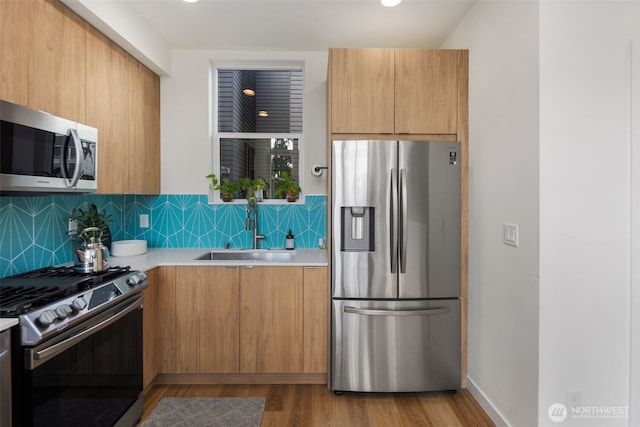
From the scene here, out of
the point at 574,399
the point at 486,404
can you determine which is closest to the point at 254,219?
the point at 486,404

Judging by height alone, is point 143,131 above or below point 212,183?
above

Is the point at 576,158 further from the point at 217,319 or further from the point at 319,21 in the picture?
the point at 217,319

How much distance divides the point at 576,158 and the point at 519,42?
0.69 metres

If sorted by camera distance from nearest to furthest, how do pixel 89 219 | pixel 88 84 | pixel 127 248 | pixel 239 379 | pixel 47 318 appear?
1. pixel 47 318
2. pixel 88 84
3. pixel 89 219
4. pixel 239 379
5. pixel 127 248

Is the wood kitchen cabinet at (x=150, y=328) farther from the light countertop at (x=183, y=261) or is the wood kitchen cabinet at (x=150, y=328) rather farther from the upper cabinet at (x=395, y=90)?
the upper cabinet at (x=395, y=90)

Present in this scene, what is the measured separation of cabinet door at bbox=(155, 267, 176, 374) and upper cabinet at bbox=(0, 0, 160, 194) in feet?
2.32

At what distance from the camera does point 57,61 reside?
192cm

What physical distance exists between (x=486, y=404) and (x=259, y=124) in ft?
9.47

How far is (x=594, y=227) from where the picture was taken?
1729mm

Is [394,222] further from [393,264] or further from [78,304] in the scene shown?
[78,304]

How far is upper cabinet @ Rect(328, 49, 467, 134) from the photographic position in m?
2.49

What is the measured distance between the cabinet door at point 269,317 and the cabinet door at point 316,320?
0.05 metres

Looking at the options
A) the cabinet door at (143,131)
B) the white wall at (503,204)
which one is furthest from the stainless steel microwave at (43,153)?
the white wall at (503,204)

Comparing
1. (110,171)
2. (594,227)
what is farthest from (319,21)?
(594,227)
